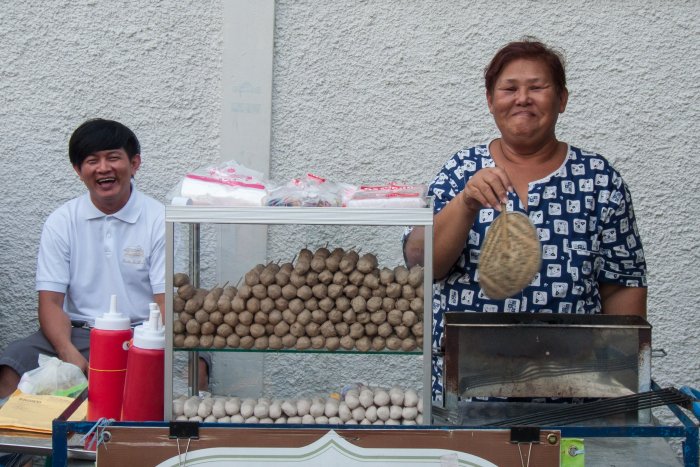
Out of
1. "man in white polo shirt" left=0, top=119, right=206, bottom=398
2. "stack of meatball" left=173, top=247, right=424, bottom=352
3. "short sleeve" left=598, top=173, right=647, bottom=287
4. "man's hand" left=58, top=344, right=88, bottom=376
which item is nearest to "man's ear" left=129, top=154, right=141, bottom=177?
"man in white polo shirt" left=0, top=119, right=206, bottom=398

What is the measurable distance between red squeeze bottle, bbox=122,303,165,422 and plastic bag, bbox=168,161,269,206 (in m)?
0.31

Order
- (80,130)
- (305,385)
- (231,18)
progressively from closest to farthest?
1. (305,385)
2. (80,130)
3. (231,18)

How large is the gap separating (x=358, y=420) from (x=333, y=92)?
215 centimetres

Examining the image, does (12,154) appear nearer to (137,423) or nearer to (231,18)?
(231,18)

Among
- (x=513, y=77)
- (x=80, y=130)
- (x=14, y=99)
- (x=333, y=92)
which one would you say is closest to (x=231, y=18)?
(x=333, y=92)

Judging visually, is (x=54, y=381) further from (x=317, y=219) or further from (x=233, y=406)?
(x=317, y=219)

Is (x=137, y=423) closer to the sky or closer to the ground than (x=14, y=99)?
closer to the ground

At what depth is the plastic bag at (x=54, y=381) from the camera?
258 cm

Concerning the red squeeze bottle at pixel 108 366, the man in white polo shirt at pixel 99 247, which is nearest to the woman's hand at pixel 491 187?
the red squeeze bottle at pixel 108 366

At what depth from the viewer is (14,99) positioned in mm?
4062

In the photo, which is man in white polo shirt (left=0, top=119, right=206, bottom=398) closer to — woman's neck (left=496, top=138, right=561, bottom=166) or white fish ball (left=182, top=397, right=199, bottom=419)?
white fish ball (left=182, top=397, right=199, bottom=419)

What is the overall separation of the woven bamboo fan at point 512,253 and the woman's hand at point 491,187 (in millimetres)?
50

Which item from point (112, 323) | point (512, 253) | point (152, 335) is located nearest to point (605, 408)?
point (512, 253)

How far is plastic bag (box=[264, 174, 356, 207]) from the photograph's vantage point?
6.82 feet
